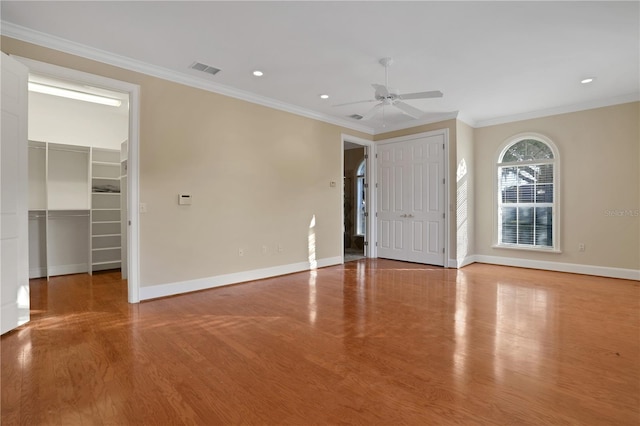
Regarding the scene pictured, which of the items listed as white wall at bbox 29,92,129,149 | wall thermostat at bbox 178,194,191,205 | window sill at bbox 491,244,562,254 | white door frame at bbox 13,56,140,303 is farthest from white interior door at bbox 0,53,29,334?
window sill at bbox 491,244,562,254

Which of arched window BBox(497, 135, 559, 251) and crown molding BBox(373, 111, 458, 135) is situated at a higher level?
crown molding BBox(373, 111, 458, 135)

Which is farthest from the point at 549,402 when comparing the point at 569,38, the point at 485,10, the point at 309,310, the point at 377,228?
the point at 377,228

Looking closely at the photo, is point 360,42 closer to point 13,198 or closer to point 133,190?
point 133,190

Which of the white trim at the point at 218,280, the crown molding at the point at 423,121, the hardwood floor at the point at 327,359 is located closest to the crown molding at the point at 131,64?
the crown molding at the point at 423,121

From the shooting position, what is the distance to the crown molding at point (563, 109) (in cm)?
504

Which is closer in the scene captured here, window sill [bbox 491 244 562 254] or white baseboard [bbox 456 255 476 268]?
window sill [bbox 491 244 562 254]

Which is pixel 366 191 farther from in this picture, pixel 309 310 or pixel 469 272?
pixel 309 310

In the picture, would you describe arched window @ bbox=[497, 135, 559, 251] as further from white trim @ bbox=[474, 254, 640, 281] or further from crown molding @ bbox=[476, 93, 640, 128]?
crown molding @ bbox=[476, 93, 640, 128]

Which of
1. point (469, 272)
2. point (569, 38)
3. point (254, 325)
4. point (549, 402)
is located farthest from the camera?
point (469, 272)

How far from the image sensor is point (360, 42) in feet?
11.1

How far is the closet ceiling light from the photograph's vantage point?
487 centimetres

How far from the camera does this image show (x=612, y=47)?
11.5ft

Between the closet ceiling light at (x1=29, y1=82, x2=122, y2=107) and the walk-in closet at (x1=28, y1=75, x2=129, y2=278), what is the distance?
2 cm

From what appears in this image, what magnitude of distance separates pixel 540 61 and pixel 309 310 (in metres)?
4.09
